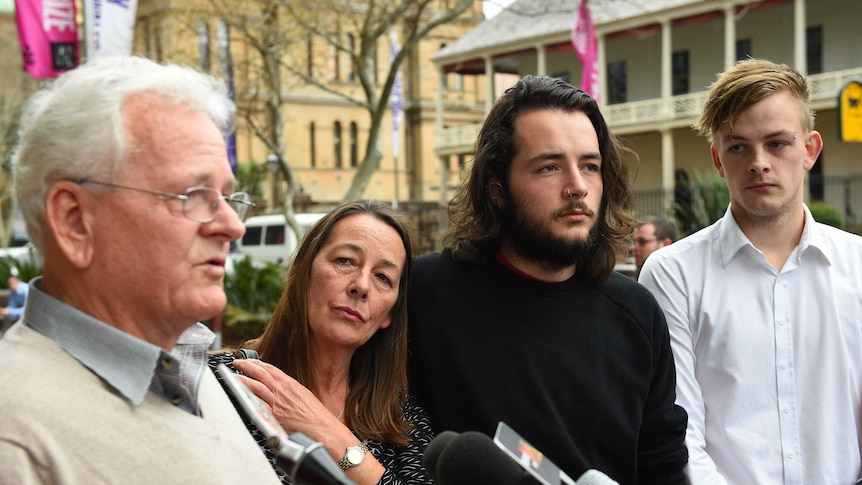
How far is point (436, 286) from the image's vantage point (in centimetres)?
326

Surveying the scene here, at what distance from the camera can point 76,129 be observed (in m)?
1.79

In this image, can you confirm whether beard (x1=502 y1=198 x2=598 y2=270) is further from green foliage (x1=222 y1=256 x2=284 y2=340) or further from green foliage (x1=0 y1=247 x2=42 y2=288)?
green foliage (x1=0 y1=247 x2=42 y2=288)

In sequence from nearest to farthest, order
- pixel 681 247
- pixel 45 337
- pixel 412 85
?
pixel 45 337
pixel 681 247
pixel 412 85

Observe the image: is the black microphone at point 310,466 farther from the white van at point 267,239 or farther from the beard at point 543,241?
the white van at point 267,239

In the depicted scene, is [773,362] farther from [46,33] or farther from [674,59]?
[674,59]

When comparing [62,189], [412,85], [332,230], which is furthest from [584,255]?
[412,85]

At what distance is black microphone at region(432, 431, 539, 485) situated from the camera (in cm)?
172

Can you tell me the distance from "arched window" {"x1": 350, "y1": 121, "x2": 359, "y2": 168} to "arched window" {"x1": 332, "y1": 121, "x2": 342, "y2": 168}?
71 cm

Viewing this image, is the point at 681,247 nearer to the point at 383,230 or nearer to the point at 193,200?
the point at 383,230

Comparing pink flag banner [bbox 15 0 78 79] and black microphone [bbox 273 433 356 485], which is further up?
pink flag banner [bbox 15 0 78 79]

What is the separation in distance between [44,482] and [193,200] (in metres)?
0.60

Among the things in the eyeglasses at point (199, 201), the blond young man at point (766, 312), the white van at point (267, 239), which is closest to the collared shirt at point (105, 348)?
the eyeglasses at point (199, 201)

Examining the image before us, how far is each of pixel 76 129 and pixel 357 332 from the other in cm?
134

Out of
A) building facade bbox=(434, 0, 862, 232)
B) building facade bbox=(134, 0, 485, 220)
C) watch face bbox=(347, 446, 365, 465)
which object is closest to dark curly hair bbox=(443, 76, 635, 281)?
watch face bbox=(347, 446, 365, 465)
